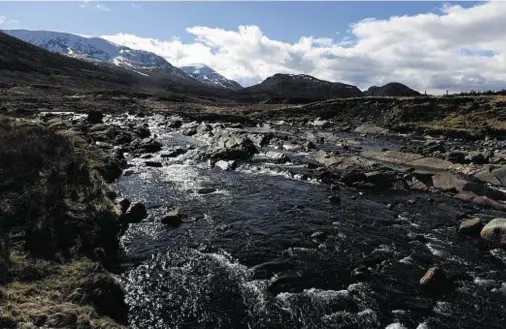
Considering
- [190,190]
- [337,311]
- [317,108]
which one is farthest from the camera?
[317,108]

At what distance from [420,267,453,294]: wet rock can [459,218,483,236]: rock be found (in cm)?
733

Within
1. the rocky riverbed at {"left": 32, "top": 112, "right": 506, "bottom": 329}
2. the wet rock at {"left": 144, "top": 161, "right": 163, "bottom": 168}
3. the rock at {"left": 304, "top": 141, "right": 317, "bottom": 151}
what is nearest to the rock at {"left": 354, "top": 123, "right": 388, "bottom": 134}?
the rock at {"left": 304, "top": 141, "right": 317, "bottom": 151}

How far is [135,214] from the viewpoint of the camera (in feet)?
82.4

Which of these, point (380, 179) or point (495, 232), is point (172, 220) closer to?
point (495, 232)

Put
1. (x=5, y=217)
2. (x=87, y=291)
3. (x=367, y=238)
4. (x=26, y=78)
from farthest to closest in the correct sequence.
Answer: (x=26, y=78) < (x=367, y=238) < (x=5, y=217) < (x=87, y=291)

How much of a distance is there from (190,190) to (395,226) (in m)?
15.5

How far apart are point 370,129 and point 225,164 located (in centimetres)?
4642

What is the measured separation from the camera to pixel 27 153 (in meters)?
24.8

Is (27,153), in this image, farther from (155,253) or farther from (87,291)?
(87,291)

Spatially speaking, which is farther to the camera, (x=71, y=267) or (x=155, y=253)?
(x=155, y=253)

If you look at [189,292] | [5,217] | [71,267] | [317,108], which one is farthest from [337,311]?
[317,108]

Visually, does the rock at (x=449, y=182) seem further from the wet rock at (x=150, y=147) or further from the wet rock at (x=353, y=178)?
the wet rock at (x=150, y=147)

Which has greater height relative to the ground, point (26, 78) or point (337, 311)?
point (26, 78)

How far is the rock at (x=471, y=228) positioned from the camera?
79.3 ft
